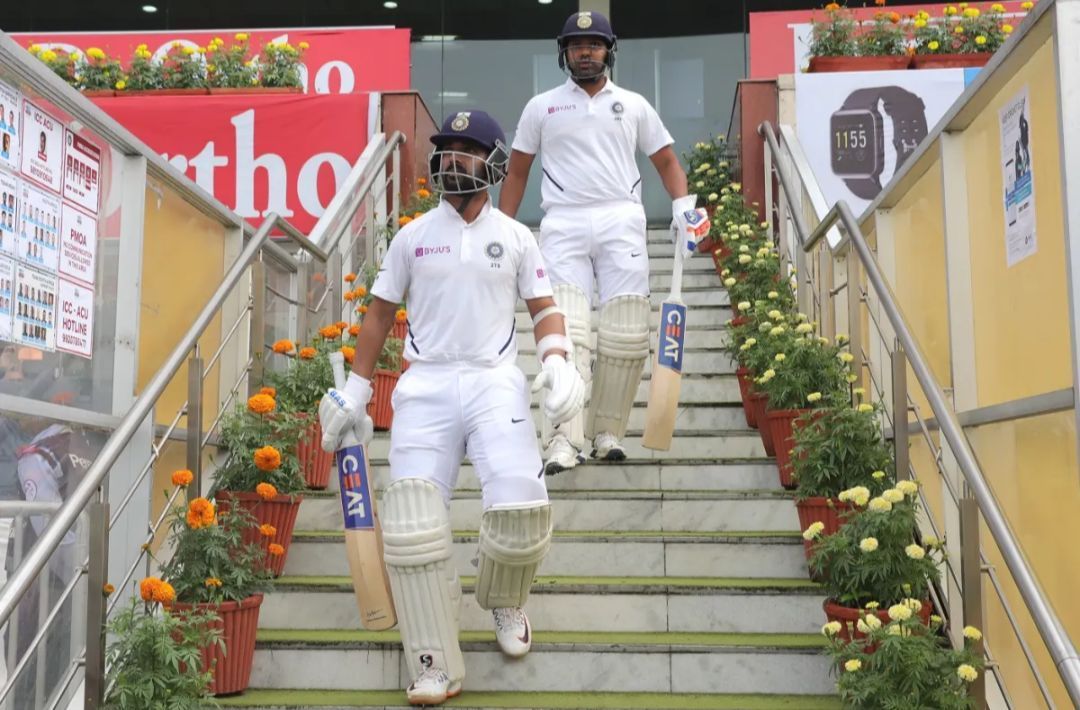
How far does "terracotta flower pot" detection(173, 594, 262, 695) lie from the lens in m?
4.00

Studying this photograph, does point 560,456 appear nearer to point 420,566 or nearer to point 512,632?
point 512,632

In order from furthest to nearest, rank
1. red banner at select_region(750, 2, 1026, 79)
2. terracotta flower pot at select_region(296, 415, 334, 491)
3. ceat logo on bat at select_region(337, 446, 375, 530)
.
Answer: red banner at select_region(750, 2, 1026, 79)
terracotta flower pot at select_region(296, 415, 334, 491)
ceat logo on bat at select_region(337, 446, 375, 530)

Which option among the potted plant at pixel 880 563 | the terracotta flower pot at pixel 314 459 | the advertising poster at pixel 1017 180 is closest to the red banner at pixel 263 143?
the terracotta flower pot at pixel 314 459

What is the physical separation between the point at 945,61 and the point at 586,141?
467 cm

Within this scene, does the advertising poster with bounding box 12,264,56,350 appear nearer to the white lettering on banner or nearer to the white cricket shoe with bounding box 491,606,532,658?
the white cricket shoe with bounding box 491,606,532,658

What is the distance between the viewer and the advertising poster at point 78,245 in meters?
4.03

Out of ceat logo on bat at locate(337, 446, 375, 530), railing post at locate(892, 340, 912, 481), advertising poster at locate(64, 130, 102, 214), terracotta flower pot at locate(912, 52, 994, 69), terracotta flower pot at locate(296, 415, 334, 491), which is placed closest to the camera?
ceat logo on bat at locate(337, 446, 375, 530)

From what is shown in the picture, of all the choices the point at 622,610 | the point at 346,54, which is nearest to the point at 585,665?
the point at 622,610

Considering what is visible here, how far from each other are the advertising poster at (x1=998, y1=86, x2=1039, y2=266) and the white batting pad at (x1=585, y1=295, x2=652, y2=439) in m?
1.74

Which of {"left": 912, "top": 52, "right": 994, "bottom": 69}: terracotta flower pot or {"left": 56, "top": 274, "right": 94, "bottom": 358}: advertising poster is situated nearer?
{"left": 56, "top": 274, "right": 94, "bottom": 358}: advertising poster

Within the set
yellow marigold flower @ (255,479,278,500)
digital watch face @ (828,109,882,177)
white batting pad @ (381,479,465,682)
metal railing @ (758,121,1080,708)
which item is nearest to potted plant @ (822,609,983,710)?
metal railing @ (758,121,1080,708)

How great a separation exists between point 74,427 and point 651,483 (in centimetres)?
247

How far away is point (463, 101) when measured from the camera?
11.8m

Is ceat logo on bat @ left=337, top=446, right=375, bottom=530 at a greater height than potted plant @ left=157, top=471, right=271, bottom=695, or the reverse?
ceat logo on bat @ left=337, top=446, right=375, bottom=530
